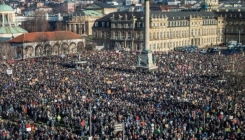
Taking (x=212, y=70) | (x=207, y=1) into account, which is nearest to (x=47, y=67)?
(x=212, y=70)

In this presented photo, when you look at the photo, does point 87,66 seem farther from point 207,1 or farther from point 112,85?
point 207,1

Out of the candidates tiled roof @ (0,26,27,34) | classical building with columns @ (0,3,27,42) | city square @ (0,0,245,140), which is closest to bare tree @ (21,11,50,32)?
classical building with columns @ (0,3,27,42)

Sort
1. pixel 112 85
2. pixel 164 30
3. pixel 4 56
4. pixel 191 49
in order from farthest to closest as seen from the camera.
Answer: pixel 164 30, pixel 191 49, pixel 4 56, pixel 112 85

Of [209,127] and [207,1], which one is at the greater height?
[207,1]

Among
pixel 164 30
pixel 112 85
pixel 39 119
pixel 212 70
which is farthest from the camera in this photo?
pixel 164 30

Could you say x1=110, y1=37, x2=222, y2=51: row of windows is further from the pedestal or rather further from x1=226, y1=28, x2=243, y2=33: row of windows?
the pedestal

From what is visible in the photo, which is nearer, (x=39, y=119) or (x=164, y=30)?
(x=39, y=119)

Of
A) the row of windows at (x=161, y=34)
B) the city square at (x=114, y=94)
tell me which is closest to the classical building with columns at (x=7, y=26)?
the city square at (x=114, y=94)
